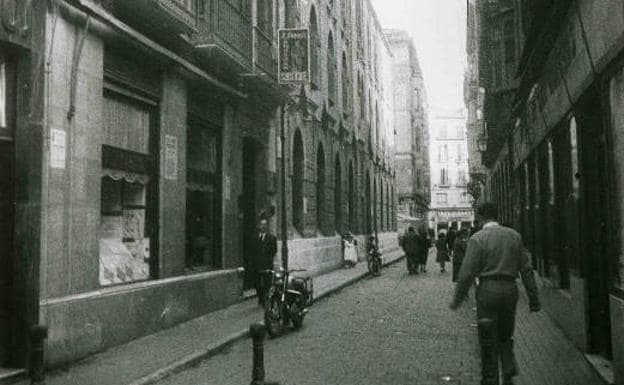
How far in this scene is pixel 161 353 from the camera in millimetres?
8609

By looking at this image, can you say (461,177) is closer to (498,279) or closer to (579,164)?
(579,164)

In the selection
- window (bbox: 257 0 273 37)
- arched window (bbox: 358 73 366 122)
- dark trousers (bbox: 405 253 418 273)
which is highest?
arched window (bbox: 358 73 366 122)

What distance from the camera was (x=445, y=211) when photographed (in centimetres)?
9325

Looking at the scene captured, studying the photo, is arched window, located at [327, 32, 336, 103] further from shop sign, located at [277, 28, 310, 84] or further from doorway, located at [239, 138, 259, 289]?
doorway, located at [239, 138, 259, 289]

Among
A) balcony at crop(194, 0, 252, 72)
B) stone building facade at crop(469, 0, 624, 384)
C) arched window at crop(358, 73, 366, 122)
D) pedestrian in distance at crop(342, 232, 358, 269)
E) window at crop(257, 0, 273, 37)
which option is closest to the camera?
stone building facade at crop(469, 0, 624, 384)

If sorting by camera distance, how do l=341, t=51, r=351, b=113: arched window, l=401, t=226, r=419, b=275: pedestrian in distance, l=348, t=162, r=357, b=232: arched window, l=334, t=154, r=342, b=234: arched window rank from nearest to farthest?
l=401, t=226, r=419, b=275: pedestrian in distance < l=334, t=154, r=342, b=234: arched window < l=341, t=51, r=351, b=113: arched window < l=348, t=162, r=357, b=232: arched window

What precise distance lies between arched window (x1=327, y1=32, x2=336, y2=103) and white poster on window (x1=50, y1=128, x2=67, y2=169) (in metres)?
18.2

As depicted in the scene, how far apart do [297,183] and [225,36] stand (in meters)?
8.49

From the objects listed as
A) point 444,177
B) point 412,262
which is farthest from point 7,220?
point 444,177

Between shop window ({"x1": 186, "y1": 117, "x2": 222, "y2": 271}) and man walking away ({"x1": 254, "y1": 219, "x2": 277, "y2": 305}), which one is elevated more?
shop window ({"x1": 186, "y1": 117, "x2": 222, "y2": 271})

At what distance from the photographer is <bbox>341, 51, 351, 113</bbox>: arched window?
2959 centimetres

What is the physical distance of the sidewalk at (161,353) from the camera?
7227mm

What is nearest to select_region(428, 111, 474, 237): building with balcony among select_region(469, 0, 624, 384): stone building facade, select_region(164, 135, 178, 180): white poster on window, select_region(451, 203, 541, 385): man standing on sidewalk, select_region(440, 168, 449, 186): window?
select_region(440, 168, 449, 186): window

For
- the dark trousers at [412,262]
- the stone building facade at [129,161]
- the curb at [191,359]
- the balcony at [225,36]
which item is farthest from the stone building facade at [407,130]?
the curb at [191,359]
